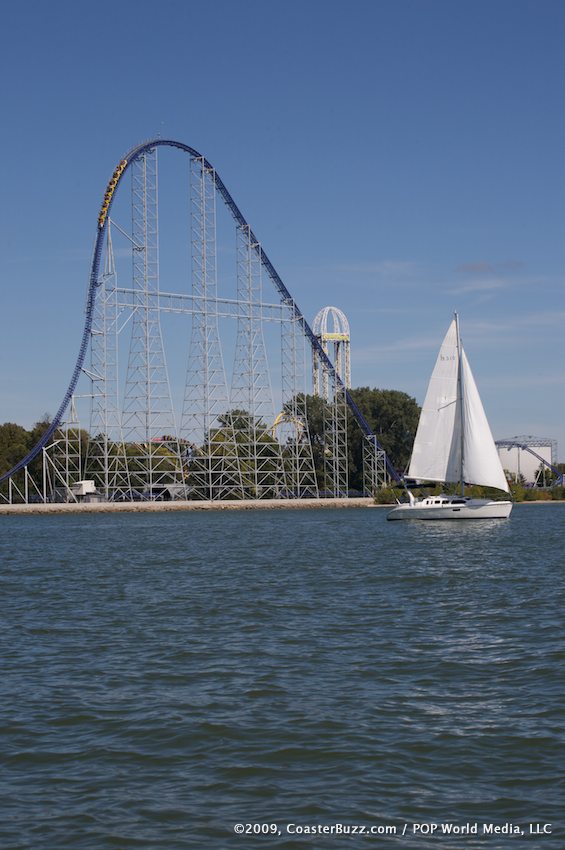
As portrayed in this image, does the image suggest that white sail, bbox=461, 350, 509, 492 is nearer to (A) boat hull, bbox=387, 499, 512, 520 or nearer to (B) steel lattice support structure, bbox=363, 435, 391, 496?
(A) boat hull, bbox=387, 499, 512, 520

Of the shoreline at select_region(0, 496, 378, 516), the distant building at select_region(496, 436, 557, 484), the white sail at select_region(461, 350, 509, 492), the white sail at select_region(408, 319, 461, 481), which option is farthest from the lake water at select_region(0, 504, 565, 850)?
the distant building at select_region(496, 436, 557, 484)

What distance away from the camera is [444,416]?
53906 millimetres

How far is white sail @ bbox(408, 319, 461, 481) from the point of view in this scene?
53.9 m

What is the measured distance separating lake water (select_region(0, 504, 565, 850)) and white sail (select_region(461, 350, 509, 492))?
96.4ft

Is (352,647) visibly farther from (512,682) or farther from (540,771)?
(540,771)

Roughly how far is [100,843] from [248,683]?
4997 mm

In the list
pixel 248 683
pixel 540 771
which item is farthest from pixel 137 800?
pixel 248 683

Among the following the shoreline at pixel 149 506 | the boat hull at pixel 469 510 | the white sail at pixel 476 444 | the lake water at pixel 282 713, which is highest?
the white sail at pixel 476 444

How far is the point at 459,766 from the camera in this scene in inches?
363

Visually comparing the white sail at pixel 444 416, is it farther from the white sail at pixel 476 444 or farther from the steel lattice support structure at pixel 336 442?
the steel lattice support structure at pixel 336 442

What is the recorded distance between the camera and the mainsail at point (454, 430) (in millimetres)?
53125

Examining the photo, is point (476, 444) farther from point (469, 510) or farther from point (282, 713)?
point (282, 713)

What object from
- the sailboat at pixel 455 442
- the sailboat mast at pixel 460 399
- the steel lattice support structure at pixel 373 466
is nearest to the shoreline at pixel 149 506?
the steel lattice support structure at pixel 373 466

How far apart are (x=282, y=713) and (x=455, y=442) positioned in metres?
43.6
